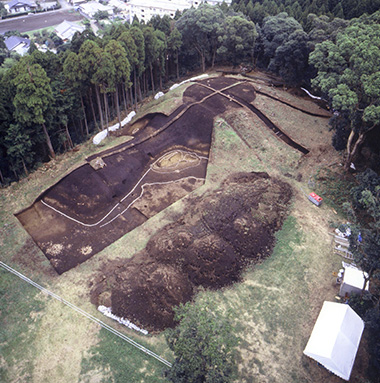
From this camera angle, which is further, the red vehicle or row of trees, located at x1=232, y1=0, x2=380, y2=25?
row of trees, located at x1=232, y1=0, x2=380, y2=25

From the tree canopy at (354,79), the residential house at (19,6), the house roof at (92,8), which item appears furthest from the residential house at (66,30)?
the tree canopy at (354,79)

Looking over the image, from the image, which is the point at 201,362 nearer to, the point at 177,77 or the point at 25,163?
the point at 25,163

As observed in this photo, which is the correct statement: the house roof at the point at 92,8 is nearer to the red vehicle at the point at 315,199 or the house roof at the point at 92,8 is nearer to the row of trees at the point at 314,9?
the row of trees at the point at 314,9

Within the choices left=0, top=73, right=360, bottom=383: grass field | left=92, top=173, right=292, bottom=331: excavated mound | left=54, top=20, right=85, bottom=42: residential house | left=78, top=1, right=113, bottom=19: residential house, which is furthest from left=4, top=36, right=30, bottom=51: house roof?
left=92, top=173, right=292, bottom=331: excavated mound

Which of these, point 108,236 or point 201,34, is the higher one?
point 201,34

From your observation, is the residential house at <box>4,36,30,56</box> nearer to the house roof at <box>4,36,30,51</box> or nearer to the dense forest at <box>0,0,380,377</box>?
the house roof at <box>4,36,30,51</box>

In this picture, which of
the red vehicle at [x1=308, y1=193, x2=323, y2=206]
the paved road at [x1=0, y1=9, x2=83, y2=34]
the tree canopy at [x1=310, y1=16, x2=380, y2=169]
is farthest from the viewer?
the paved road at [x1=0, y1=9, x2=83, y2=34]

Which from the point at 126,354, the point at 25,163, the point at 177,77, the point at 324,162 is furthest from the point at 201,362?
the point at 177,77
